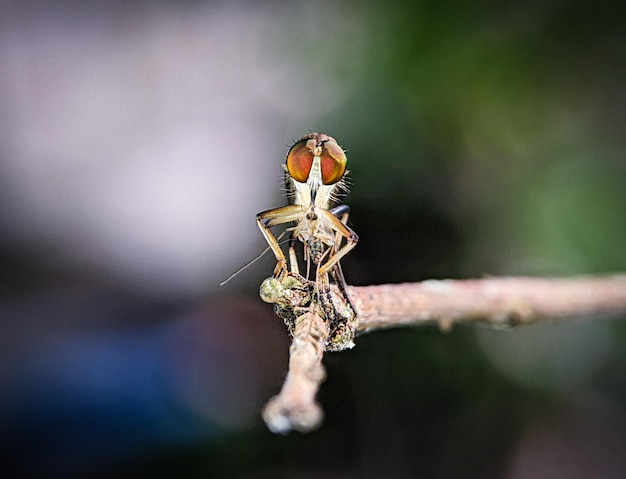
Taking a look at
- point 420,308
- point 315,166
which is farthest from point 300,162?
point 420,308

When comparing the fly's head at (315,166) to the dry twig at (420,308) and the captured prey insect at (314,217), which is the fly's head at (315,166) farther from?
the dry twig at (420,308)

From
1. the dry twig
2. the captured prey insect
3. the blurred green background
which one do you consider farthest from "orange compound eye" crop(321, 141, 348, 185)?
the blurred green background

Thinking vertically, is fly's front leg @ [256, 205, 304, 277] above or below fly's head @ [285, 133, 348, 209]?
Result: below

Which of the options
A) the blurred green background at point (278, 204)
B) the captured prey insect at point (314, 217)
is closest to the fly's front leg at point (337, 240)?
the captured prey insect at point (314, 217)

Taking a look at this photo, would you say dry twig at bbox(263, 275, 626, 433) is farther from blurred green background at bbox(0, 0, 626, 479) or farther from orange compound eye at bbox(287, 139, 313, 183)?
blurred green background at bbox(0, 0, 626, 479)

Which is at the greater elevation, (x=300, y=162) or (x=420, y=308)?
(x=300, y=162)

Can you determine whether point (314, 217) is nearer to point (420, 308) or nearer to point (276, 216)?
point (276, 216)
